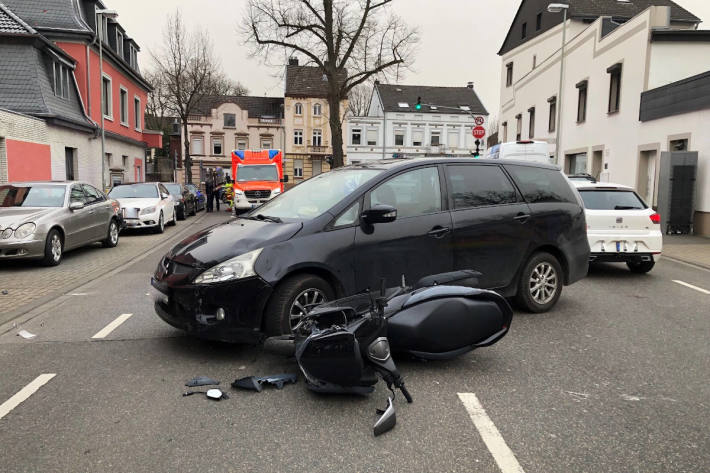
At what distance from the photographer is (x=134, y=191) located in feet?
56.1

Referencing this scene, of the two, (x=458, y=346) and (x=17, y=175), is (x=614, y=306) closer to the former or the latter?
(x=458, y=346)

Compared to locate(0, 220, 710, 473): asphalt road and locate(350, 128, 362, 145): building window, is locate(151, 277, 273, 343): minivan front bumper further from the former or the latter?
locate(350, 128, 362, 145): building window

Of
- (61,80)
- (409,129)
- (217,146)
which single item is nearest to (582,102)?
(61,80)

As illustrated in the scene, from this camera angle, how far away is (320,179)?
5938 millimetres

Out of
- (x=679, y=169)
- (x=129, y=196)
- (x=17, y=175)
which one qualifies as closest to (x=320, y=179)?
(x=129, y=196)

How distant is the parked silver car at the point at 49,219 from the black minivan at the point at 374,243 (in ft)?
18.0

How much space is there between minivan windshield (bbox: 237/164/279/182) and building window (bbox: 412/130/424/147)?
123 ft

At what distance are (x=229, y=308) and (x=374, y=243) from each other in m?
1.45

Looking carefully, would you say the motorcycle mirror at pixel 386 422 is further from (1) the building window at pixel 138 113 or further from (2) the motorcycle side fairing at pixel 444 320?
(1) the building window at pixel 138 113

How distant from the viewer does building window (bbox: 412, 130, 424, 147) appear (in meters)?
59.0

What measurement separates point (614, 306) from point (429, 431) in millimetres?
4495

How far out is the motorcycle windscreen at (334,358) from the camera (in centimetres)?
356

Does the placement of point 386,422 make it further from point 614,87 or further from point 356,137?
point 356,137

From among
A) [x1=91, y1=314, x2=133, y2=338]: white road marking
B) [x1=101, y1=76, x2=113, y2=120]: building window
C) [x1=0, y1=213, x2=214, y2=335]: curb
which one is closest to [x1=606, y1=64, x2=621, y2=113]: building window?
[x1=0, y1=213, x2=214, y2=335]: curb
